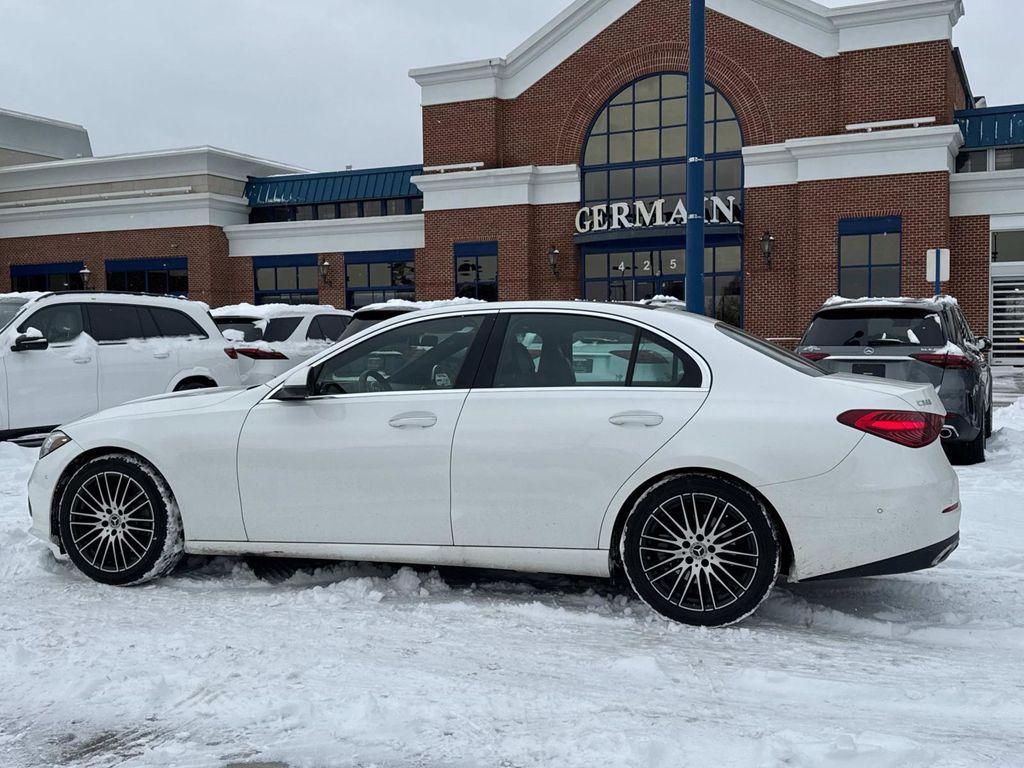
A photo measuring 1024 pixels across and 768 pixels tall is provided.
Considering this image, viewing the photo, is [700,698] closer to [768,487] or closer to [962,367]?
[768,487]

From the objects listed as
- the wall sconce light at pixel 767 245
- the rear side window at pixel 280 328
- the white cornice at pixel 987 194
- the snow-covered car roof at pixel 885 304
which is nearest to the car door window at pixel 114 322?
Result: the rear side window at pixel 280 328

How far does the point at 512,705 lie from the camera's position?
3.69m

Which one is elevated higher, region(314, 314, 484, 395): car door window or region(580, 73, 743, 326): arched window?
region(580, 73, 743, 326): arched window

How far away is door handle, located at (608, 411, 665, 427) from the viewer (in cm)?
458

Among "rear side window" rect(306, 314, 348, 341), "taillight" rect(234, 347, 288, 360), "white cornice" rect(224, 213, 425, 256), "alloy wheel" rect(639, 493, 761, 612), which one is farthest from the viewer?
"white cornice" rect(224, 213, 425, 256)

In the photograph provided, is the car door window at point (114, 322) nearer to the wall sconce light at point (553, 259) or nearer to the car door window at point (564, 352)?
the car door window at point (564, 352)

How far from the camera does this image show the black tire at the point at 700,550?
445cm

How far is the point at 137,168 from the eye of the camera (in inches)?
1460

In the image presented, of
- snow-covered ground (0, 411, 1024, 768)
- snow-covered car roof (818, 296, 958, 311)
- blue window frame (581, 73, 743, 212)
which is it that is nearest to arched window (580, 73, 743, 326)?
blue window frame (581, 73, 743, 212)

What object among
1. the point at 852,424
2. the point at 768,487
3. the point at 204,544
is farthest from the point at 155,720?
the point at 852,424

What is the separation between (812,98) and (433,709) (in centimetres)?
2758

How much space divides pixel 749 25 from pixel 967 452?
2224 centimetres

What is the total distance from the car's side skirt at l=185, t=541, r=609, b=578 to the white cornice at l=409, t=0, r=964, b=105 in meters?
26.0

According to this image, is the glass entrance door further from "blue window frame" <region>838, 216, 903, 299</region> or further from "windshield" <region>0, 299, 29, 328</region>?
"windshield" <region>0, 299, 29, 328</region>
